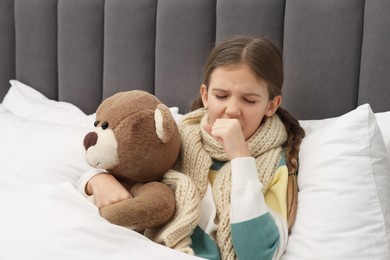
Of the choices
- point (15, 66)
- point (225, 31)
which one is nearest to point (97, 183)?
point (225, 31)

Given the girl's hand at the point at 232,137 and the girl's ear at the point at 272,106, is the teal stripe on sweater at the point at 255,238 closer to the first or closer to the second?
the girl's hand at the point at 232,137

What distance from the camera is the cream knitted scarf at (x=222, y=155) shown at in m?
1.03

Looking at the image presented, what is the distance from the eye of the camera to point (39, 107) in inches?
63.5

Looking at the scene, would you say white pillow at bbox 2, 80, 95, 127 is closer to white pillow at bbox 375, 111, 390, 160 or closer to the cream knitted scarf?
the cream knitted scarf

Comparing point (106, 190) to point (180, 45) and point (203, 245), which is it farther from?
point (180, 45)

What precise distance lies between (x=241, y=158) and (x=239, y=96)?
15cm

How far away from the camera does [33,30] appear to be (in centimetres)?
167

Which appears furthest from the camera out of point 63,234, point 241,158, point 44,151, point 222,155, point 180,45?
point 180,45

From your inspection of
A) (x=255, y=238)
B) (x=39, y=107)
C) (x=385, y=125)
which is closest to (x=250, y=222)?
(x=255, y=238)

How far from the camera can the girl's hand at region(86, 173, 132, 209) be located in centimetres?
98

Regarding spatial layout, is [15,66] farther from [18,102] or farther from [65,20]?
[65,20]

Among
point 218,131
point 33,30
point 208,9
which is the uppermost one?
point 208,9

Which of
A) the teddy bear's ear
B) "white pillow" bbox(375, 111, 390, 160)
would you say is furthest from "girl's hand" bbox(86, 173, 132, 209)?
"white pillow" bbox(375, 111, 390, 160)

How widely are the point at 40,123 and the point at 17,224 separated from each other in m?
0.59
